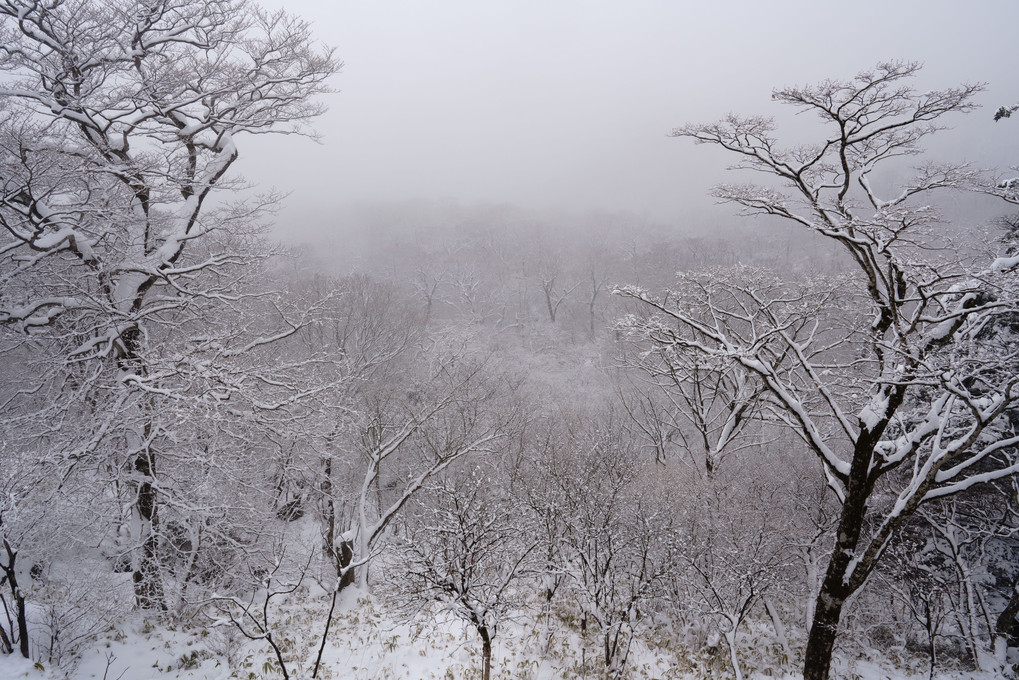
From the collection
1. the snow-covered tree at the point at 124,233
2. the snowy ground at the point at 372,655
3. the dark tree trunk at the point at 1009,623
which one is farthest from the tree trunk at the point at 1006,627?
the snow-covered tree at the point at 124,233

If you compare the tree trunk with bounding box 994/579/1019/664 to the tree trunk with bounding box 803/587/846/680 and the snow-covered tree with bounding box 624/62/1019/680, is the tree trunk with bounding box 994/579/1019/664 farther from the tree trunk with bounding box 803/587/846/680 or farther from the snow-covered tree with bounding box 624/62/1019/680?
the tree trunk with bounding box 803/587/846/680

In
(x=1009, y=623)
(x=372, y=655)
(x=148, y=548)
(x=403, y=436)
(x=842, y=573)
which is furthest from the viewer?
(x=403, y=436)

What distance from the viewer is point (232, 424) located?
10461 millimetres

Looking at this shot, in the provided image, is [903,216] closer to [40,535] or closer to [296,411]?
[296,411]

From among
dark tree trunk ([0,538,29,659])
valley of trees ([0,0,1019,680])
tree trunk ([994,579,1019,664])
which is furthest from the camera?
tree trunk ([994,579,1019,664])

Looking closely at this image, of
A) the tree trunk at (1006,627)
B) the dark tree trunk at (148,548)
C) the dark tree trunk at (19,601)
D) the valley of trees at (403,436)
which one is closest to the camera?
the dark tree trunk at (19,601)

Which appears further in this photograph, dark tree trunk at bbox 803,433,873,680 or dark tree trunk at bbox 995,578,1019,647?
dark tree trunk at bbox 995,578,1019,647

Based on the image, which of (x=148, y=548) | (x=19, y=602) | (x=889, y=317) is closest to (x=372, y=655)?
(x=148, y=548)

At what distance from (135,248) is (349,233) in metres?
69.6

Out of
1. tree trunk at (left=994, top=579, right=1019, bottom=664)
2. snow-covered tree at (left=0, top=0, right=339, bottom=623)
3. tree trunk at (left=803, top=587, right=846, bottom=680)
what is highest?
snow-covered tree at (left=0, top=0, right=339, bottom=623)

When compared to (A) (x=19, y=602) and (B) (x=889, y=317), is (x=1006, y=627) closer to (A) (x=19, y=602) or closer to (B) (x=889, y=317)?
(B) (x=889, y=317)

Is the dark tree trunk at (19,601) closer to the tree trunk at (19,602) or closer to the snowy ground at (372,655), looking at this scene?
the tree trunk at (19,602)

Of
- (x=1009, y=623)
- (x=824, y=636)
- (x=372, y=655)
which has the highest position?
(x=824, y=636)

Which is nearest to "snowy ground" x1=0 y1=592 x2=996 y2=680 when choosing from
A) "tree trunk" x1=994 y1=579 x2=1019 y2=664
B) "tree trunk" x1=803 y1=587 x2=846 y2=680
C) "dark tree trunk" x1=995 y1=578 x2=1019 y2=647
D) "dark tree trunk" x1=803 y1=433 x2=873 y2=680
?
"tree trunk" x1=803 y1=587 x2=846 y2=680
